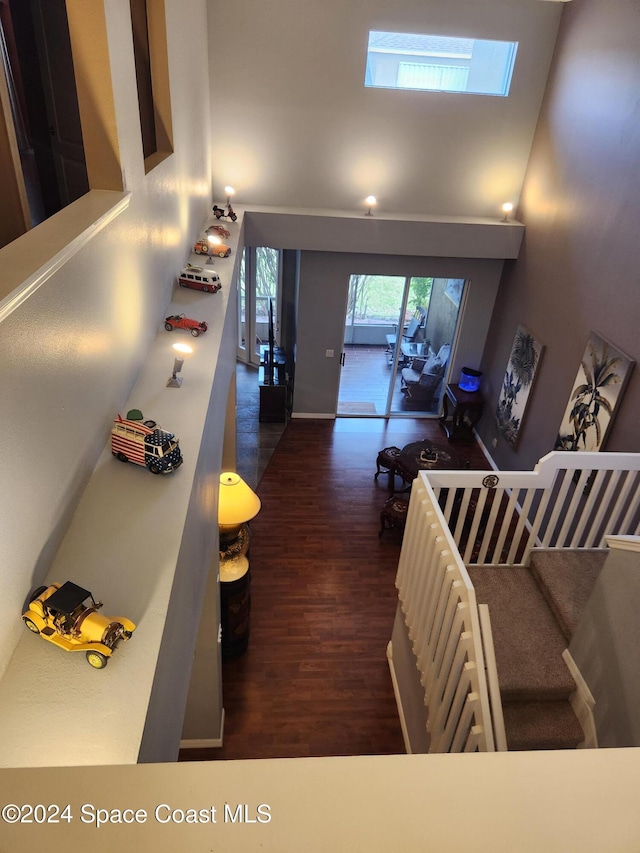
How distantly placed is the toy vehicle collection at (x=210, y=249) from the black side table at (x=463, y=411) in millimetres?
4674

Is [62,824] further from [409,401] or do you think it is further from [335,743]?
[409,401]

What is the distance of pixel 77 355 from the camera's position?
6.44 ft

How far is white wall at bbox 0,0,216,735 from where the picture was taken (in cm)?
145

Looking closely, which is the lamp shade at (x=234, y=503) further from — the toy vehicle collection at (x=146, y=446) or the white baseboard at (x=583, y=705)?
the white baseboard at (x=583, y=705)

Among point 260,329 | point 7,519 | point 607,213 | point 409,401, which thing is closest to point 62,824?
point 7,519

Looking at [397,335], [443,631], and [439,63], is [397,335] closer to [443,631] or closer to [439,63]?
[439,63]

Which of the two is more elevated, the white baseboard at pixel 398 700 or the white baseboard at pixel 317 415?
the white baseboard at pixel 398 700

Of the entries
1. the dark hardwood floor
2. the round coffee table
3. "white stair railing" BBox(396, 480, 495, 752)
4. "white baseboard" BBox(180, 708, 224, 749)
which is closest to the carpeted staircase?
"white stair railing" BBox(396, 480, 495, 752)

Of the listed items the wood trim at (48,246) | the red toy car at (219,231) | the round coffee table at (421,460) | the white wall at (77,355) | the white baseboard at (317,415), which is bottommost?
the white baseboard at (317,415)

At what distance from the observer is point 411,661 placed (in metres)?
4.27

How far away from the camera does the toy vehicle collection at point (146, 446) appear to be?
217 cm

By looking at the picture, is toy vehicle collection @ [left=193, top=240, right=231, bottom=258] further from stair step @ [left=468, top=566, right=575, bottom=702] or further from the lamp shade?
stair step @ [left=468, top=566, right=575, bottom=702]

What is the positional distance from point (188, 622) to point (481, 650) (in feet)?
4.86

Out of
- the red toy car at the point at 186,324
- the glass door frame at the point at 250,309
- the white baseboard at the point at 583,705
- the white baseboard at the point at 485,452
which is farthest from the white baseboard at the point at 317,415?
the white baseboard at the point at 583,705
